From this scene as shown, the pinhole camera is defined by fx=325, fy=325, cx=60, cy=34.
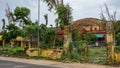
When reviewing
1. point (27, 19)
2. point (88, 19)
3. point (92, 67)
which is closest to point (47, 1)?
point (27, 19)

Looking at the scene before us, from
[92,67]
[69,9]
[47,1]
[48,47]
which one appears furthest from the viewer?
[47,1]

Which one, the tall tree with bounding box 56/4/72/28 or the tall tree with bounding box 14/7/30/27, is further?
the tall tree with bounding box 14/7/30/27

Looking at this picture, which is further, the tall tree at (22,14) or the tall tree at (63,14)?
the tall tree at (22,14)

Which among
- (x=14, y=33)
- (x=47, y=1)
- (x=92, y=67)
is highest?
(x=47, y=1)

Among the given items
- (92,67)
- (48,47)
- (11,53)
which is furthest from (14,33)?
(92,67)

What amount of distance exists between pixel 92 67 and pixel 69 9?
60.2 feet

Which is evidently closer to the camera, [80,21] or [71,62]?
[71,62]

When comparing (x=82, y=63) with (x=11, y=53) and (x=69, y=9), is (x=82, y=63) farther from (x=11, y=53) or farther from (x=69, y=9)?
(x=69, y=9)

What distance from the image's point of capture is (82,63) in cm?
2792

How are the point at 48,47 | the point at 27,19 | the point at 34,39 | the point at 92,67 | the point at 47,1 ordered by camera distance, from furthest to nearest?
the point at 27,19, the point at 47,1, the point at 34,39, the point at 48,47, the point at 92,67

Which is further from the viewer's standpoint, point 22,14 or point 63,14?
point 22,14

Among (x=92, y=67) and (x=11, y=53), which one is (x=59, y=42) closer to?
(x=11, y=53)

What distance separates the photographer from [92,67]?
24844 mm

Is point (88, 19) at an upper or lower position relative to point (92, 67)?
upper
